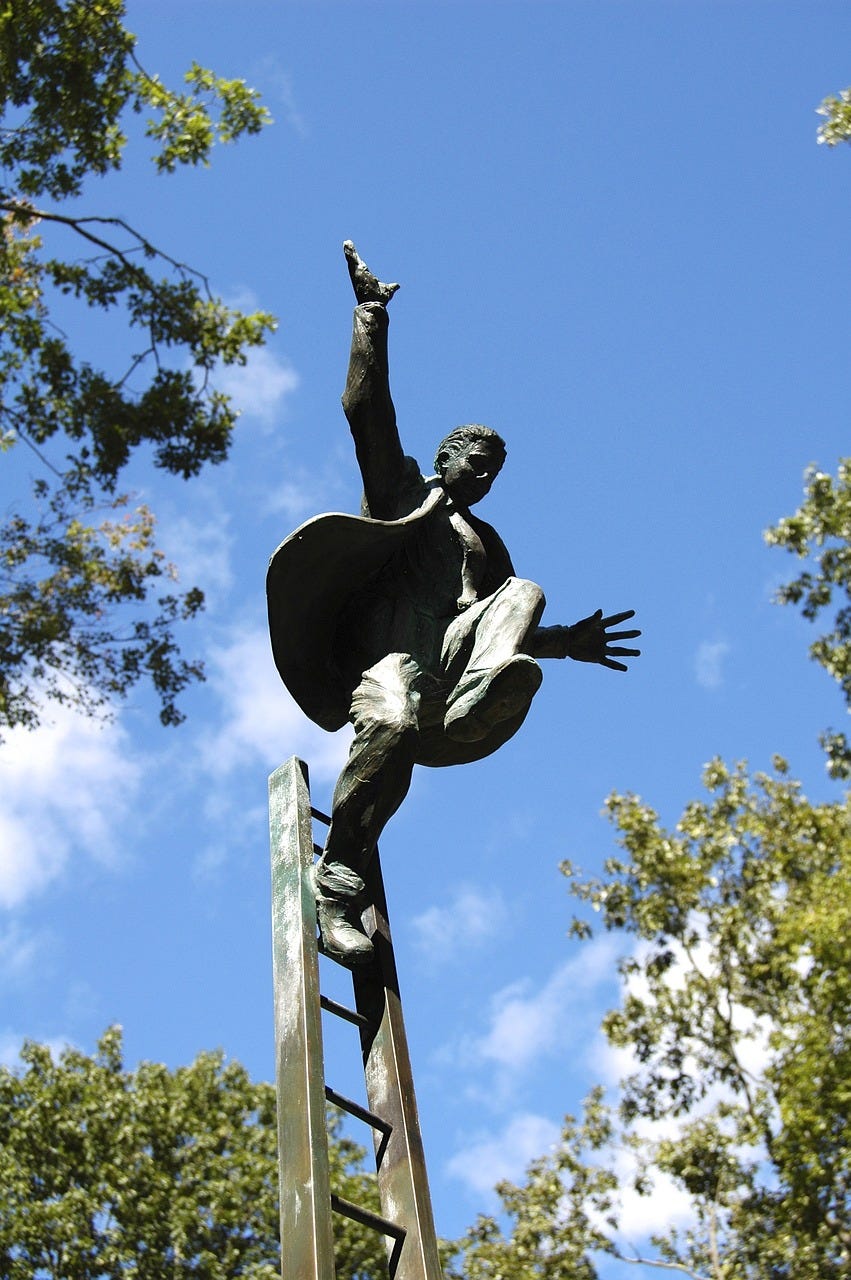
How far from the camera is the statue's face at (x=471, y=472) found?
450cm

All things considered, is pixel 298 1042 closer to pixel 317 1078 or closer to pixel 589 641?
pixel 317 1078

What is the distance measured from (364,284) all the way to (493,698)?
1425 mm

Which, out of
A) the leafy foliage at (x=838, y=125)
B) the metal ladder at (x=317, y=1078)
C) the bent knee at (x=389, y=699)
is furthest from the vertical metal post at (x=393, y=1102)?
the leafy foliage at (x=838, y=125)

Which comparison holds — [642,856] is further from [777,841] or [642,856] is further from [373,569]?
[373,569]

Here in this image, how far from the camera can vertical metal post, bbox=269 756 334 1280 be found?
301 centimetres

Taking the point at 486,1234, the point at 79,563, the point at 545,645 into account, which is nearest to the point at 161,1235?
the point at 486,1234

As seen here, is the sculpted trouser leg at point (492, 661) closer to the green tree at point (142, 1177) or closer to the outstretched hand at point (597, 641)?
the outstretched hand at point (597, 641)

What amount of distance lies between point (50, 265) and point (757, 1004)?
37.7ft

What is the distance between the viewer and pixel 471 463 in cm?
450

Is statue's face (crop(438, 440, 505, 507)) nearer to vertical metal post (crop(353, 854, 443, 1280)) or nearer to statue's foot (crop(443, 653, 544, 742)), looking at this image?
statue's foot (crop(443, 653, 544, 742))

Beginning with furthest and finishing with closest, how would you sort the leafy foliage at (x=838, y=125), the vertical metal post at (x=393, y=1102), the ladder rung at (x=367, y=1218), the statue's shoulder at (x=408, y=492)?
1. the leafy foliage at (x=838, y=125)
2. the statue's shoulder at (x=408, y=492)
3. the vertical metal post at (x=393, y=1102)
4. the ladder rung at (x=367, y=1218)

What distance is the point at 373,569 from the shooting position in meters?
4.32

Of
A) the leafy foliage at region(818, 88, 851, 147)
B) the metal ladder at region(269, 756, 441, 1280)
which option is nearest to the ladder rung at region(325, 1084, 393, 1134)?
the metal ladder at region(269, 756, 441, 1280)

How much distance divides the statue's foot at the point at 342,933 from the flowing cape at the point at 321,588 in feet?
2.47
